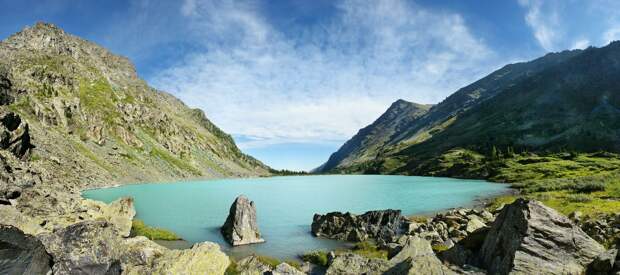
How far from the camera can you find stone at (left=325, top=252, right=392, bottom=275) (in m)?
19.9

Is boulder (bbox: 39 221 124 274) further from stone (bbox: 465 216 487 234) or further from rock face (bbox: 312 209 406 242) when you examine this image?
stone (bbox: 465 216 487 234)

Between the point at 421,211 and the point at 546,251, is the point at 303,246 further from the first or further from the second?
the point at 421,211

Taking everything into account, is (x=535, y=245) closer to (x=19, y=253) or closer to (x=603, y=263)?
(x=603, y=263)

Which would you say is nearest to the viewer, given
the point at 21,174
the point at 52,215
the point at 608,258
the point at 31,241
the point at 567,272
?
the point at 31,241

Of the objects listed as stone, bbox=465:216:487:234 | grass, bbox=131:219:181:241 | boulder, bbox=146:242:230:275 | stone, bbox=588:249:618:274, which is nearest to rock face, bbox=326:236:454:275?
stone, bbox=588:249:618:274

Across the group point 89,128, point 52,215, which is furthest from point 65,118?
point 52,215

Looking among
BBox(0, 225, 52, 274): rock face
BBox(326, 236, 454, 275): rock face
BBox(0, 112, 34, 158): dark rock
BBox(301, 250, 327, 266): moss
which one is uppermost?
BBox(0, 112, 34, 158): dark rock

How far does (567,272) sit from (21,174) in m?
63.1

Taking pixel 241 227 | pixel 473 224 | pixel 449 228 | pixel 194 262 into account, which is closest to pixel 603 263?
pixel 194 262

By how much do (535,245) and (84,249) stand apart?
25743 mm

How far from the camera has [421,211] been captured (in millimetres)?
67875

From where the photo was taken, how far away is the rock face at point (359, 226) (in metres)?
46.5

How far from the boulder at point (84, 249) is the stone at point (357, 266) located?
44.4 feet

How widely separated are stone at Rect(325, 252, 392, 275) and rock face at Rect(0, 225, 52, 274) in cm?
1516
